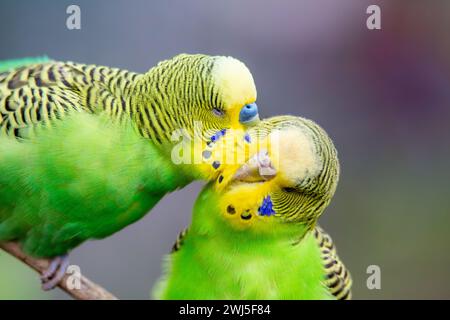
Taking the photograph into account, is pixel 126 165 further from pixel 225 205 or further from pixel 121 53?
pixel 121 53

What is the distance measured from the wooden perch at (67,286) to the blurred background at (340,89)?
1.62 meters

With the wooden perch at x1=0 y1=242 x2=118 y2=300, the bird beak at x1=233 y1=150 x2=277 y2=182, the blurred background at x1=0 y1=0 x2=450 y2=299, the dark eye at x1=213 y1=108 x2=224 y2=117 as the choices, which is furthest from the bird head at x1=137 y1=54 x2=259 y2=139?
the blurred background at x1=0 y1=0 x2=450 y2=299

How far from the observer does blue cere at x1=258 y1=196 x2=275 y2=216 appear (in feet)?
10.9

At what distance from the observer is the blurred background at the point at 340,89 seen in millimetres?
5516

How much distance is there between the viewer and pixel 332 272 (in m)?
3.85

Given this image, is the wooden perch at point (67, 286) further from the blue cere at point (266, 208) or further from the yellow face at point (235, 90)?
the yellow face at point (235, 90)

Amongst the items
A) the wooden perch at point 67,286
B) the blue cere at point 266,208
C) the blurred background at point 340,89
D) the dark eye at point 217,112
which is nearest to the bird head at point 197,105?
the dark eye at point 217,112

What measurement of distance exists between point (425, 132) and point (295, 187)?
11.8 feet

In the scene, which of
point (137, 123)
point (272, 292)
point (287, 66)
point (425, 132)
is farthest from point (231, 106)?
point (425, 132)

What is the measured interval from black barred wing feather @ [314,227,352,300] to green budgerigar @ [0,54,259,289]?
97cm

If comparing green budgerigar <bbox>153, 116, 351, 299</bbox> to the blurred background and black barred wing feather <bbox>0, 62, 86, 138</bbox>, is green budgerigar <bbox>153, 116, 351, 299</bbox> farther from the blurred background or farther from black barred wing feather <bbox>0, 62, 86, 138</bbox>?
the blurred background

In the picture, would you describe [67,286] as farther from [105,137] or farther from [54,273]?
[105,137]

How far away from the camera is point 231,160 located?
3312 mm

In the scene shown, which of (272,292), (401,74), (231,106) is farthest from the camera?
(401,74)
